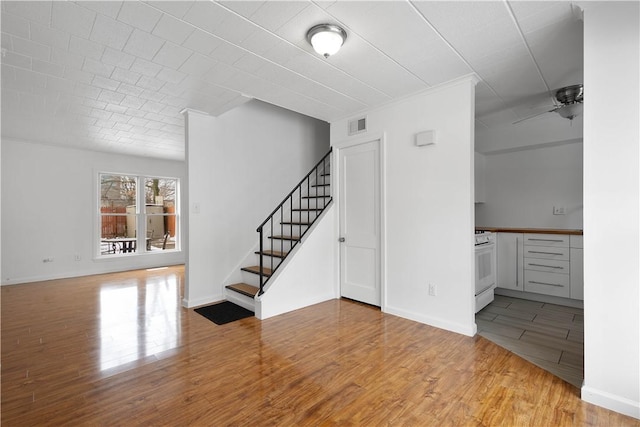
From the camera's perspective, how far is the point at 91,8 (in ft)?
6.34

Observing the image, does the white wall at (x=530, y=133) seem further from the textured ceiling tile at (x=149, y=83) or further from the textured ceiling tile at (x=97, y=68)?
the textured ceiling tile at (x=97, y=68)

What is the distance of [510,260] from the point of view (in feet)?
14.2

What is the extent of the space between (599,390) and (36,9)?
14.4 ft

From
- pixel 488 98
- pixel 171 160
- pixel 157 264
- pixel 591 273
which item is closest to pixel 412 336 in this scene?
pixel 591 273

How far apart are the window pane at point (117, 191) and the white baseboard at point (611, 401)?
8135mm

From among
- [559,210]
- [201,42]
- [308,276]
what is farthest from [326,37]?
[559,210]

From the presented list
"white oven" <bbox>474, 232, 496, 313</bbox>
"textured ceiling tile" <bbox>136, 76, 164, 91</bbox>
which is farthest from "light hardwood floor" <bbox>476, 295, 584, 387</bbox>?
"textured ceiling tile" <bbox>136, 76, 164, 91</bbox>

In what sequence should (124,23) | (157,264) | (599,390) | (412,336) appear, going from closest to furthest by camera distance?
(599,390) → (124,23) → (412,336) → (157,264)

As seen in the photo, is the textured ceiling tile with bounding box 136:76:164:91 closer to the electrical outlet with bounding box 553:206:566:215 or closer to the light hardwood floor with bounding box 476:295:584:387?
the light hardwood floor with bounding box 476:295:584:387

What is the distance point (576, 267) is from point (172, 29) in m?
5.10

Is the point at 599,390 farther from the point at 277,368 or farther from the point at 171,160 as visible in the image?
the point at 171,160

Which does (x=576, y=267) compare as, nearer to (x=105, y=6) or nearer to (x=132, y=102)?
(x=105, y=6)

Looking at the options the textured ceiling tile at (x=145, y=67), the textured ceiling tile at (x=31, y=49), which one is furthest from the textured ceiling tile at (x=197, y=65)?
the textured ceiling tile at (x=31, y=49)

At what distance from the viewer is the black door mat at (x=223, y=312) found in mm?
3443
